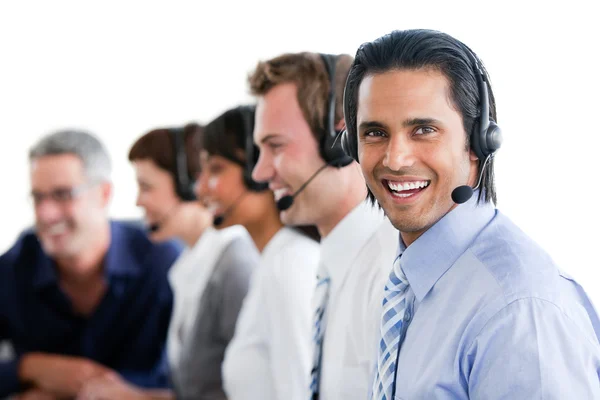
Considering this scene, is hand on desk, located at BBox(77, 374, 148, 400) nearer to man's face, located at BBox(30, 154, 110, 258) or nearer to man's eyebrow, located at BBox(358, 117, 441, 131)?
man's face, located at BBox(30, 154, 110, 258)

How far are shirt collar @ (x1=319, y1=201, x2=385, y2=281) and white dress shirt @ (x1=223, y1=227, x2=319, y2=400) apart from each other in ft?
0.61

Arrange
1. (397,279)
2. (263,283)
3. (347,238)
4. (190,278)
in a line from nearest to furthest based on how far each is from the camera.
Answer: (397,279), (347,238), (263,283), (190,278)

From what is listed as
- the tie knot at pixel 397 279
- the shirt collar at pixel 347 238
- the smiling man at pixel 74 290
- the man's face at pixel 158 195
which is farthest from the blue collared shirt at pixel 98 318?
the tie knot at pixel 397 279

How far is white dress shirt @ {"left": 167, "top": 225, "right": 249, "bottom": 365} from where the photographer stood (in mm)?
2592

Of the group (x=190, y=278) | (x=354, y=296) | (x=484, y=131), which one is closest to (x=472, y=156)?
(x=484, y=131)

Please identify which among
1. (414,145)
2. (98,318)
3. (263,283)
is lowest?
(98,318)

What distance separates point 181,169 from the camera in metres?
2.96

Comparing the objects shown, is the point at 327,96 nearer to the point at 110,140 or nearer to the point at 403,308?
the point at 403,308

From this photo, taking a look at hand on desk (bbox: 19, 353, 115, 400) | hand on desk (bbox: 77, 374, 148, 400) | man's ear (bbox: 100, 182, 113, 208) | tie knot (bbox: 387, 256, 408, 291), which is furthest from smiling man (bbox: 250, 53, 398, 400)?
man's ear (bbox: 100, 182, 113, 208)

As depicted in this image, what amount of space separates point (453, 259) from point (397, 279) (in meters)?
0.13

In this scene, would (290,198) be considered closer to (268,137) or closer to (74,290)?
(268,137)

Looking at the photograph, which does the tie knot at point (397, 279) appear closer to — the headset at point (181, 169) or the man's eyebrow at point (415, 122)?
the man's eyebrow at point (415, 122)

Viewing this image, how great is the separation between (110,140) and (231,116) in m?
2.23

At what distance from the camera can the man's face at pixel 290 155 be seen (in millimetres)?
1682
